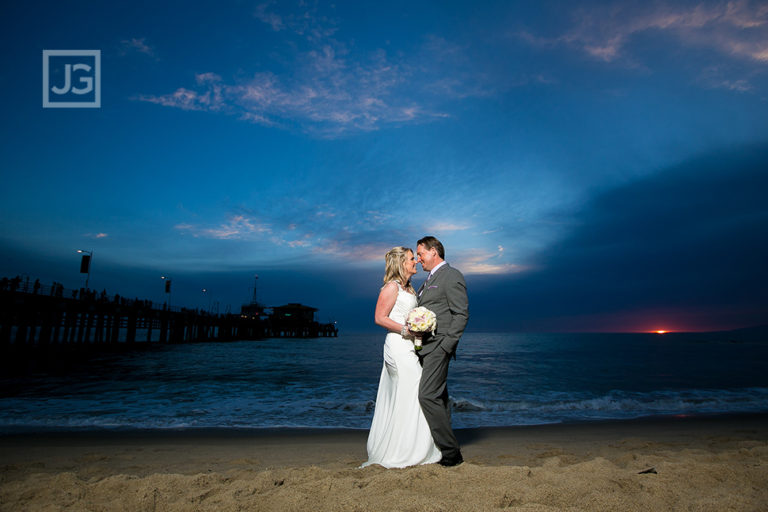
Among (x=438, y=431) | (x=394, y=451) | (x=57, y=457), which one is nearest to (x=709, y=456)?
(x=438, y=431)

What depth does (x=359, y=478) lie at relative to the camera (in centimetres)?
371

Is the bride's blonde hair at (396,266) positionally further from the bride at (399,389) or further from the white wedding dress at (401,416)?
the white wedding dress at (401,416)

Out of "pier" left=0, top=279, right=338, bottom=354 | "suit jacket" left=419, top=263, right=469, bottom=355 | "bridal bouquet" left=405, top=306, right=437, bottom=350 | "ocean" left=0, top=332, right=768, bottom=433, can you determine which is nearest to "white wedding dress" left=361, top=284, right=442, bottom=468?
"suit jacket" left=419, top=263, right=469, bottom=355

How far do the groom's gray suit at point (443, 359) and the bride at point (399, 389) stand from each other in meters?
0.12

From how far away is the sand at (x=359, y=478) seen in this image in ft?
9.98

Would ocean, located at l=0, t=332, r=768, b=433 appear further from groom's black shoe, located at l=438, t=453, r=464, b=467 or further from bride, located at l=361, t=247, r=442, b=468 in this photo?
groom's black shoe, located at l=438, t=453, r=464, b=467

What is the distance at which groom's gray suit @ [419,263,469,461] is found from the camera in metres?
4.04

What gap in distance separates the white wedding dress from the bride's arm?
0.25 ft

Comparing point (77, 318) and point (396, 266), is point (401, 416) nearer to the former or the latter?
point (396, 266)

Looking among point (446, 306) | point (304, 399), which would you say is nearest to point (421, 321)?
point (446, 306)

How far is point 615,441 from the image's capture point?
6199mm

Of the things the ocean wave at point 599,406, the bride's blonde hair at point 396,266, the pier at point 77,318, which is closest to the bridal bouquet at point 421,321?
the bride's blonde hair at point 396,266

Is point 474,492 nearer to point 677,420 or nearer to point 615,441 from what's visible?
point 615,441

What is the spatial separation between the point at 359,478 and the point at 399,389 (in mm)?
925
